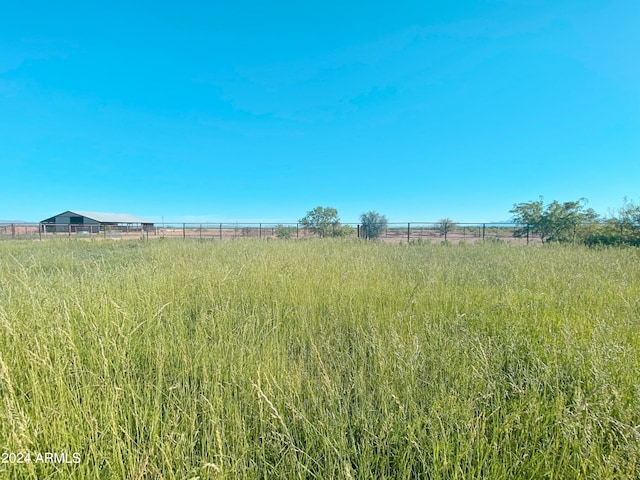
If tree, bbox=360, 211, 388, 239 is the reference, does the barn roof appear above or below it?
above

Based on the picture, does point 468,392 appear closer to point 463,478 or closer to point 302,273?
point 463,478

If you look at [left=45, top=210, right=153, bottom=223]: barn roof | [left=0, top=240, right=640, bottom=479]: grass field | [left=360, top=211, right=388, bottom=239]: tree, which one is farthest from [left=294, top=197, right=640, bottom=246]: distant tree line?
[left=45, top=210, right=153, bottom=223]: barn roof

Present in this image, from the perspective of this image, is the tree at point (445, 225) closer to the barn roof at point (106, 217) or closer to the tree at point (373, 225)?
the tree at point (373, 225)

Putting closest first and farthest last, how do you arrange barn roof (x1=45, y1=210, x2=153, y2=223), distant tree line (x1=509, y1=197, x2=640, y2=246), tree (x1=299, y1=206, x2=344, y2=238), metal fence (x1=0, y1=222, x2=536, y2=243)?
distant tree line (x1=509, y1=197, x2=640, y2=246), metal fence (x1=0, y1=222, x2=536, y2=243), tree (x1=299, y1=206, x2=344, y2=238), barn roof (x1=45, y1=210, x2=153, y2=223)

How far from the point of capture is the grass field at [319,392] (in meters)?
1.20

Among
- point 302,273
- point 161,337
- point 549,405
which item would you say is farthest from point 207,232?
point 549,405

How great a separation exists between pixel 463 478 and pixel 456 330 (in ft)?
5.37

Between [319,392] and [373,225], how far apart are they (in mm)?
20460

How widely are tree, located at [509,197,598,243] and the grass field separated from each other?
15146mm

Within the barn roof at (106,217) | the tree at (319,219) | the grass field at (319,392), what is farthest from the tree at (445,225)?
the barn roof at (106,217)

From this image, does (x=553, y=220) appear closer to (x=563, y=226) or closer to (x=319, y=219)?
(x=563, y=226)

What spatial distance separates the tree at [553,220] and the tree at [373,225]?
9.28m

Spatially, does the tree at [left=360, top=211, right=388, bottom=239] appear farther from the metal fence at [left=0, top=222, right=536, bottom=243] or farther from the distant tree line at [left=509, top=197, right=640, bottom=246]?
the distant tree line at [left=509, top=197, right=640, bottom=246]

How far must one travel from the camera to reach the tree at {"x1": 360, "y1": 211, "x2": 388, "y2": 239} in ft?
68.1
